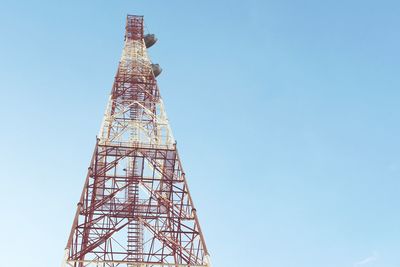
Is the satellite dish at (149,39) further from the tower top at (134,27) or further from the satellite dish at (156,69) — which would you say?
the satellite dish at (156,69)

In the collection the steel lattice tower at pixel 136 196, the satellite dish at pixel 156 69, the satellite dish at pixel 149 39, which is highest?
the satellite dish at pixel 149 39

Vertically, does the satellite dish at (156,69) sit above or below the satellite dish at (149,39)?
below

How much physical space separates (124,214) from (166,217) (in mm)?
2509

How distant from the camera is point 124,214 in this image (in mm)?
28578

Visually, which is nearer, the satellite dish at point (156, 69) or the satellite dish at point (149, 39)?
the satellite dish at point (156, 69)

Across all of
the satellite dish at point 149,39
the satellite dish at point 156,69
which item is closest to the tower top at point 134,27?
the satellite dish at point 149,39

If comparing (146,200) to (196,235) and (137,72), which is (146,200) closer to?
(196,235)

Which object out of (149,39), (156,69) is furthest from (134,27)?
(156,69)

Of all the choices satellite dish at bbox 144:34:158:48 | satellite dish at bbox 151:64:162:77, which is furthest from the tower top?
satellite dish at bbox 151:64:162:77

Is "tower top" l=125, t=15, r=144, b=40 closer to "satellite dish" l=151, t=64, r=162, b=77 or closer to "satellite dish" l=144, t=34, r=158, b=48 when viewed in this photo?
"satellite dish" l=144, t=34, r=158, b=48

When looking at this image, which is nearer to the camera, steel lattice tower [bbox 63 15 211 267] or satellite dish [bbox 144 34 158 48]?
steel lattice tower [bbox 63 15 211 267]

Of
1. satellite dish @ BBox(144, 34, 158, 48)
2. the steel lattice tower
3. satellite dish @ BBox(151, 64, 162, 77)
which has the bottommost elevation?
the steel lattice tower

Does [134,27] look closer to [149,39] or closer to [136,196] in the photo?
[149,39]

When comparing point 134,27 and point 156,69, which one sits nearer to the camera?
point 156,69
